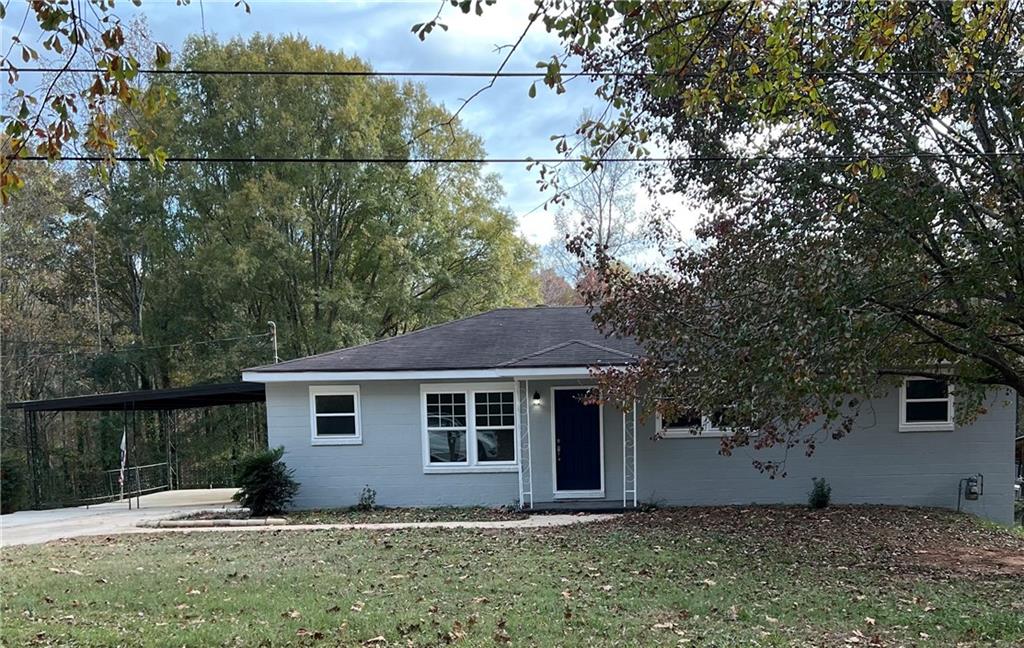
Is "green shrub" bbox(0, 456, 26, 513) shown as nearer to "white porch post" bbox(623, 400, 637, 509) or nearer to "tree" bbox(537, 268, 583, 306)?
"white porch post" bbox(623, 400, 637, 509)

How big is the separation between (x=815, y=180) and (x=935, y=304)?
209 cm

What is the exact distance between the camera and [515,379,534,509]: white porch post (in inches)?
476

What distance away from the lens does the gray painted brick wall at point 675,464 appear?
39.0ft

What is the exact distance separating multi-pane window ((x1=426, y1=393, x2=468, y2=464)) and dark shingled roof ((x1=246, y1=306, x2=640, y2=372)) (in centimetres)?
75

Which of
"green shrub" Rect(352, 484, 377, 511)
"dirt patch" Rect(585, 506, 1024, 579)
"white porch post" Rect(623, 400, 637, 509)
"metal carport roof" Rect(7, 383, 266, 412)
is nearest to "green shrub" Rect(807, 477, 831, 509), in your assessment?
"dirt patch" Rect(585, 506, 1024, 579)

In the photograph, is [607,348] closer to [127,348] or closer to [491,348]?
[491,348]

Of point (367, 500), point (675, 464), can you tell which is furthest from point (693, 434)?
point (367, 500)

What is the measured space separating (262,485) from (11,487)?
7.09 metres

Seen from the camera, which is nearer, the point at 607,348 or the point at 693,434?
the point at 693,434

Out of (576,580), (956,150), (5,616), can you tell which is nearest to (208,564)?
(5,616)

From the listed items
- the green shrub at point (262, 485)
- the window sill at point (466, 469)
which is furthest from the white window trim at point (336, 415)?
the window sill at point (466, 469)

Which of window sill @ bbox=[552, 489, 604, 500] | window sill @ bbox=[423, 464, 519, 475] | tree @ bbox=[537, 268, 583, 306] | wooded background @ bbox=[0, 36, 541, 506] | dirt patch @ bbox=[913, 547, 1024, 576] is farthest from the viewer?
tree @ bbox=[537, 268, 583, 306]

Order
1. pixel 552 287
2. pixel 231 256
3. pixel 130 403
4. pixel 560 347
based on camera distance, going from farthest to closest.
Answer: pixel 552 287
pixel 231 256
pixel 130 403
pixel 560 347

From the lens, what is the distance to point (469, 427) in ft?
40.9
